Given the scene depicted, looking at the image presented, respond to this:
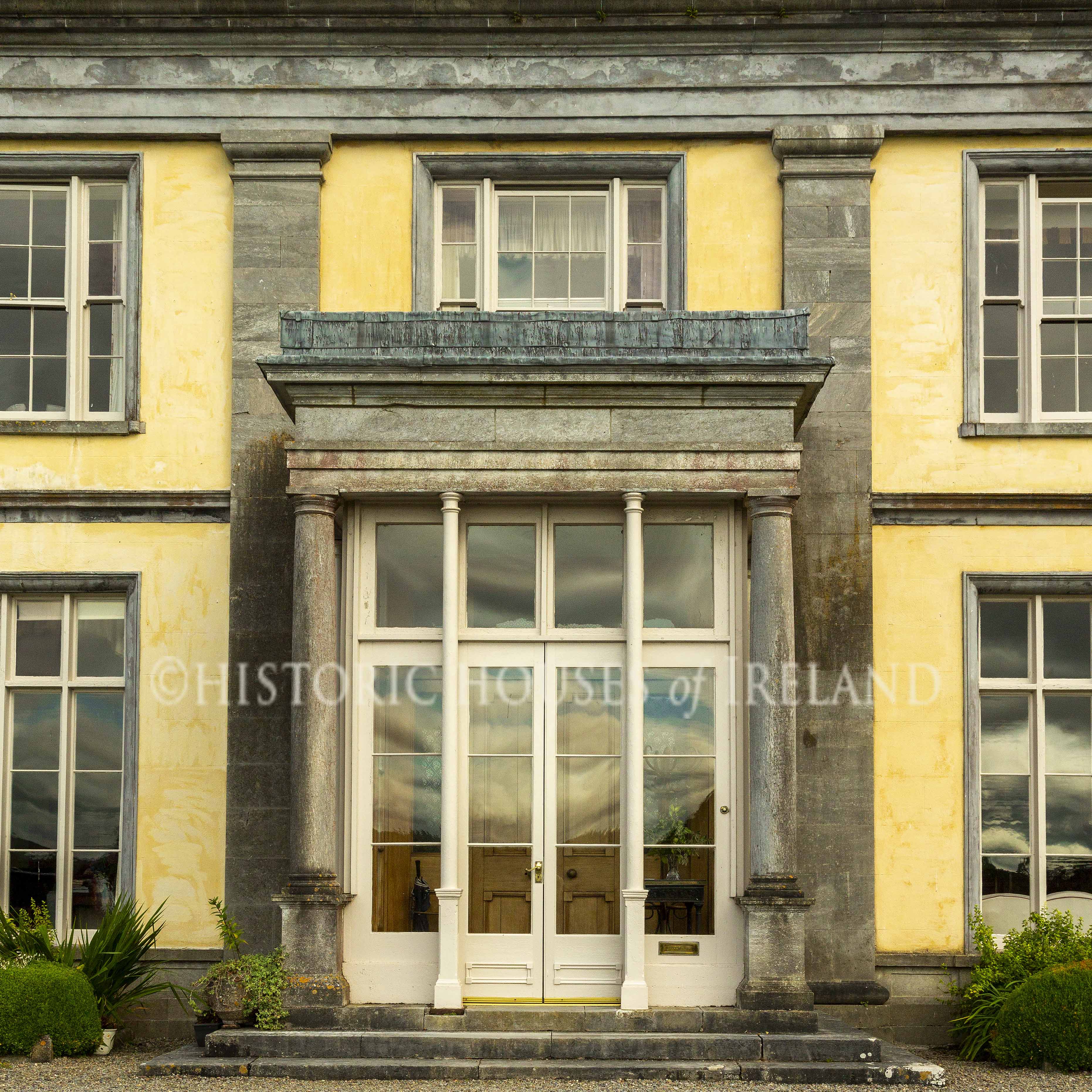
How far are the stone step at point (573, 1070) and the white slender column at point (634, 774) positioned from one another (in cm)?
62

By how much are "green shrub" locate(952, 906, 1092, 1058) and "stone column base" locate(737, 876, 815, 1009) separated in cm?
156

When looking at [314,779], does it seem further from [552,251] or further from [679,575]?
[552,251]

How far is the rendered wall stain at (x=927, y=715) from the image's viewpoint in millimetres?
10188

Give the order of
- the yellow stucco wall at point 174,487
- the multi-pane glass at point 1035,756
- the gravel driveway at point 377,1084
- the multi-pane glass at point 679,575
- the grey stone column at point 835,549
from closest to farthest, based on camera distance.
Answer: the gravel driveway at point 377,1084 < the multi-pane glass at point 679,575 < the grey stone column at point 835,549 < the multi-pane glass at point 1035,756 < the yellow stucco wall at point 174,487

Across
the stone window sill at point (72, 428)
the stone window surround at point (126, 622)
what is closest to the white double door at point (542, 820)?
the stone window surround at point (126, 622)

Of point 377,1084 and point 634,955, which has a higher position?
point 634,955

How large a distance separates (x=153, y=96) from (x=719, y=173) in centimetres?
468

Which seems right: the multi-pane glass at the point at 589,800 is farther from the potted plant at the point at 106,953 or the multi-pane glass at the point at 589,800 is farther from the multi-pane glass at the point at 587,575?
the potted plant at the point at 106,953

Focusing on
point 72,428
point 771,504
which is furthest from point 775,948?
point 72,428

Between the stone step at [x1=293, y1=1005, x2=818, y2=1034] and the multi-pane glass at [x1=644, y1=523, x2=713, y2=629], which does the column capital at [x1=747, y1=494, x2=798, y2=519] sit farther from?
the stone step at [x1=293, y1=1005, x2=818, y2=1034]

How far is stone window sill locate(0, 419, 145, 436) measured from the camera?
1067cm

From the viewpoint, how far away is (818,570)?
10430mm

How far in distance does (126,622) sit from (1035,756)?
7.29 m

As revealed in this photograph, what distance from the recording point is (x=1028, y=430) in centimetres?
1051
